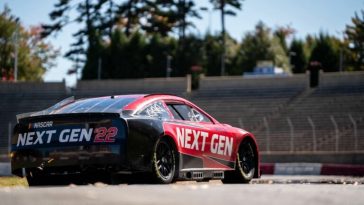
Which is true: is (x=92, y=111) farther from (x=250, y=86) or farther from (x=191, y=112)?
(x=250, y=86)

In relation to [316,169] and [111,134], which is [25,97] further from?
[111,134]

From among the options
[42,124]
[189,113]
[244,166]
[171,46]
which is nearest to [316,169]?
[244,166]

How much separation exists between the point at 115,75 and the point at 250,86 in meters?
24.0

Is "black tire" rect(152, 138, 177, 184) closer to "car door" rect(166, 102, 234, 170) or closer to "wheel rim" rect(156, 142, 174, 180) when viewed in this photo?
"wheel rim" rect(156, 142, 174, 180)

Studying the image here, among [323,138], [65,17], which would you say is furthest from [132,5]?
[323,138]

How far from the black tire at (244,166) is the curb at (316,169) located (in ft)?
36.7

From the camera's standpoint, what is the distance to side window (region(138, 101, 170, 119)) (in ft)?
30.6

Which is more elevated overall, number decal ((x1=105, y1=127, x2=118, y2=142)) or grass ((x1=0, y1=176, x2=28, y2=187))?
number decal ((x1=105, y1=127, x2=118, y2=142))

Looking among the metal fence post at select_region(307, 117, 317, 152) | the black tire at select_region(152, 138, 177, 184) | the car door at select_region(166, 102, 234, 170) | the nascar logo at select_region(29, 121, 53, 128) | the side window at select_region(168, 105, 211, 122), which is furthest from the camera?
the metal fence post at select_region(307, 117, 317, 152)

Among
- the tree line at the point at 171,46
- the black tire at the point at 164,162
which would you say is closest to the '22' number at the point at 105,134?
the black tire at the point at 164,162

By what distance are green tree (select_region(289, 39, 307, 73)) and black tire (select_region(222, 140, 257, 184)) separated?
2562 inches

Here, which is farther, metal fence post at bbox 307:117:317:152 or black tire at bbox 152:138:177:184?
metal fence post at bbox 307:117:317:152

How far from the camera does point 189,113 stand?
10.3 meters

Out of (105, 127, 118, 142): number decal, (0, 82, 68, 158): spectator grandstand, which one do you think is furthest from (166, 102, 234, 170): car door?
(0, 82, 68, 158): spectator grandstand
